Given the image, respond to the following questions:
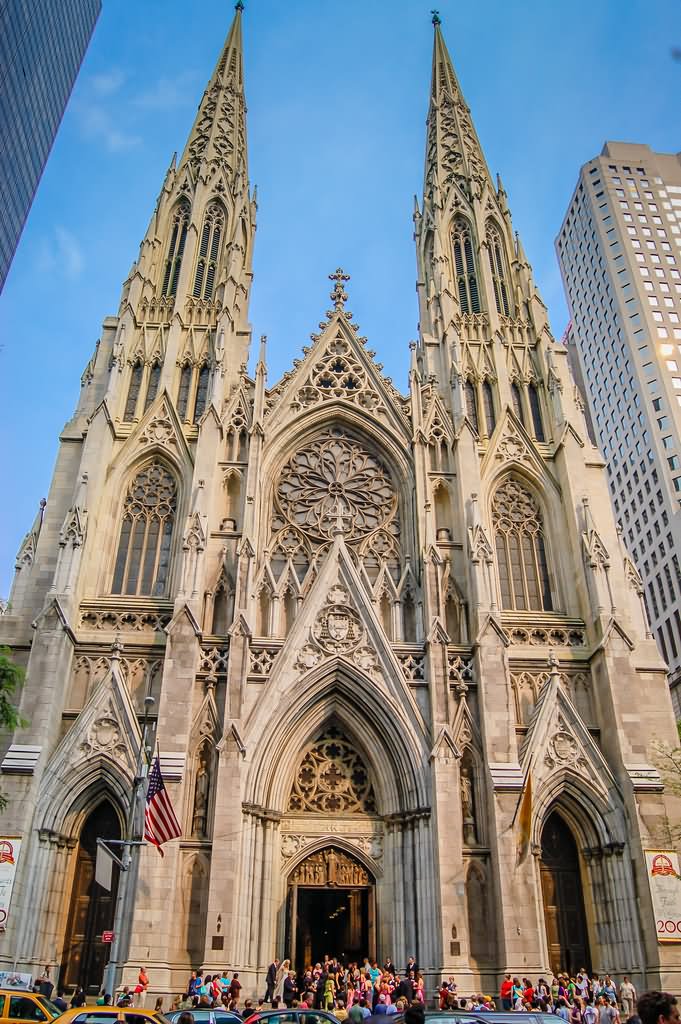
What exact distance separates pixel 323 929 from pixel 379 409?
1703cm

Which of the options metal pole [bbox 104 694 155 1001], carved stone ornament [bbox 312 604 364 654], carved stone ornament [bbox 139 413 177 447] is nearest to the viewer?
metal pole [bbox 104 694 155 1001]

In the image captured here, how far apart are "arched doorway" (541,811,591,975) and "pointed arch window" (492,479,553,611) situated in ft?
22.1

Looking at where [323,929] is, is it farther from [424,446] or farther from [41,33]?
[41,33]

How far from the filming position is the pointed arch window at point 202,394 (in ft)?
96.3

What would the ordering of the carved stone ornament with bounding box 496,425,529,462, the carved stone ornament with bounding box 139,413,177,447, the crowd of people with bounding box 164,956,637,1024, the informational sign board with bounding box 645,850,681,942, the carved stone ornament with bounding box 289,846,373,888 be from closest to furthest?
the crowd of people with bounding box 164,956,637,1024
the informational sign board with bounding box 645,850,681,942
the carved stone ornament with bounding box 289,846,373,888
the carved stone ornament with bounding box 139,413,177,447
the carved stone ornament with bounding box 496,425,529,462

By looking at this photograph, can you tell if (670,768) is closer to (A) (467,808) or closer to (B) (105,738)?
(A) (467,808)

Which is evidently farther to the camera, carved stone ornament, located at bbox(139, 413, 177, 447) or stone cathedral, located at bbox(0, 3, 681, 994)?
carved stone ornament, located at bbox(139, 413, 177, 447)

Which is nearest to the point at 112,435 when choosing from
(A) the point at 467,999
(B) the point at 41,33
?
(A) the point at 467,999

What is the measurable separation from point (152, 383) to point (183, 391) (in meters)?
1.19

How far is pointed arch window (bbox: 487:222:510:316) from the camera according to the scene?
111 feet

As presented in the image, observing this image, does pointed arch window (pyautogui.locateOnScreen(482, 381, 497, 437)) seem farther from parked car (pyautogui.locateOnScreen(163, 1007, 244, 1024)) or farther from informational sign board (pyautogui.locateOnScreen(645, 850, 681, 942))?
parked car (pyautogui.locateOnScreen(163, 1007, 244, 1024))

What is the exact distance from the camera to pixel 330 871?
22422mm

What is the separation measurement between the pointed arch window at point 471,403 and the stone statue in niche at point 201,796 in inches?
576

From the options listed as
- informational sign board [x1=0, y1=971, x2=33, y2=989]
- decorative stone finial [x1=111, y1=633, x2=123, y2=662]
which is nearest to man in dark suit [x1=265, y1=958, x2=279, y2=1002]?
informational sign board [x1=0, y1=971, x2=33, y2=989]
